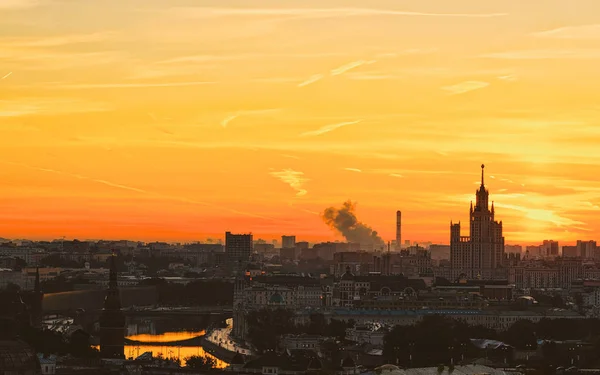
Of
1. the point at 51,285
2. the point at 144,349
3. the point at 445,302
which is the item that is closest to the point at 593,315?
the point at 445,302

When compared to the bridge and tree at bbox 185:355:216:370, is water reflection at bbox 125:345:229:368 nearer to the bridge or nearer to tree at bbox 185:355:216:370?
tree at bbox 185:355:216:370

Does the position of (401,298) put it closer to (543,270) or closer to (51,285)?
(51,285)

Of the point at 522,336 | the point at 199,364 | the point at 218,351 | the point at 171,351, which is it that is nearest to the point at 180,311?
the point at 218,351

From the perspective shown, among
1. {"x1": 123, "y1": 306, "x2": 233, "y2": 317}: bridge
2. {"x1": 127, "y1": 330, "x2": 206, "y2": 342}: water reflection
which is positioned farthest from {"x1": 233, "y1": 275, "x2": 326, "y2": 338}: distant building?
{"x1": 127, "y1": 330, "x2": 206, "y2": 342}: water reflection

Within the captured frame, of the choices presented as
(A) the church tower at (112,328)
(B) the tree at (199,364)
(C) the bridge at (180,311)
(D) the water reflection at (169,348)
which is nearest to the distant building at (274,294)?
(C) the bridge at (180,311)

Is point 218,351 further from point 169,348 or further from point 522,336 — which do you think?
point 522,336

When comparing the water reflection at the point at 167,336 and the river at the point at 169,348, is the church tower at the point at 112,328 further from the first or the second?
the water reflection at the point at 167,336
